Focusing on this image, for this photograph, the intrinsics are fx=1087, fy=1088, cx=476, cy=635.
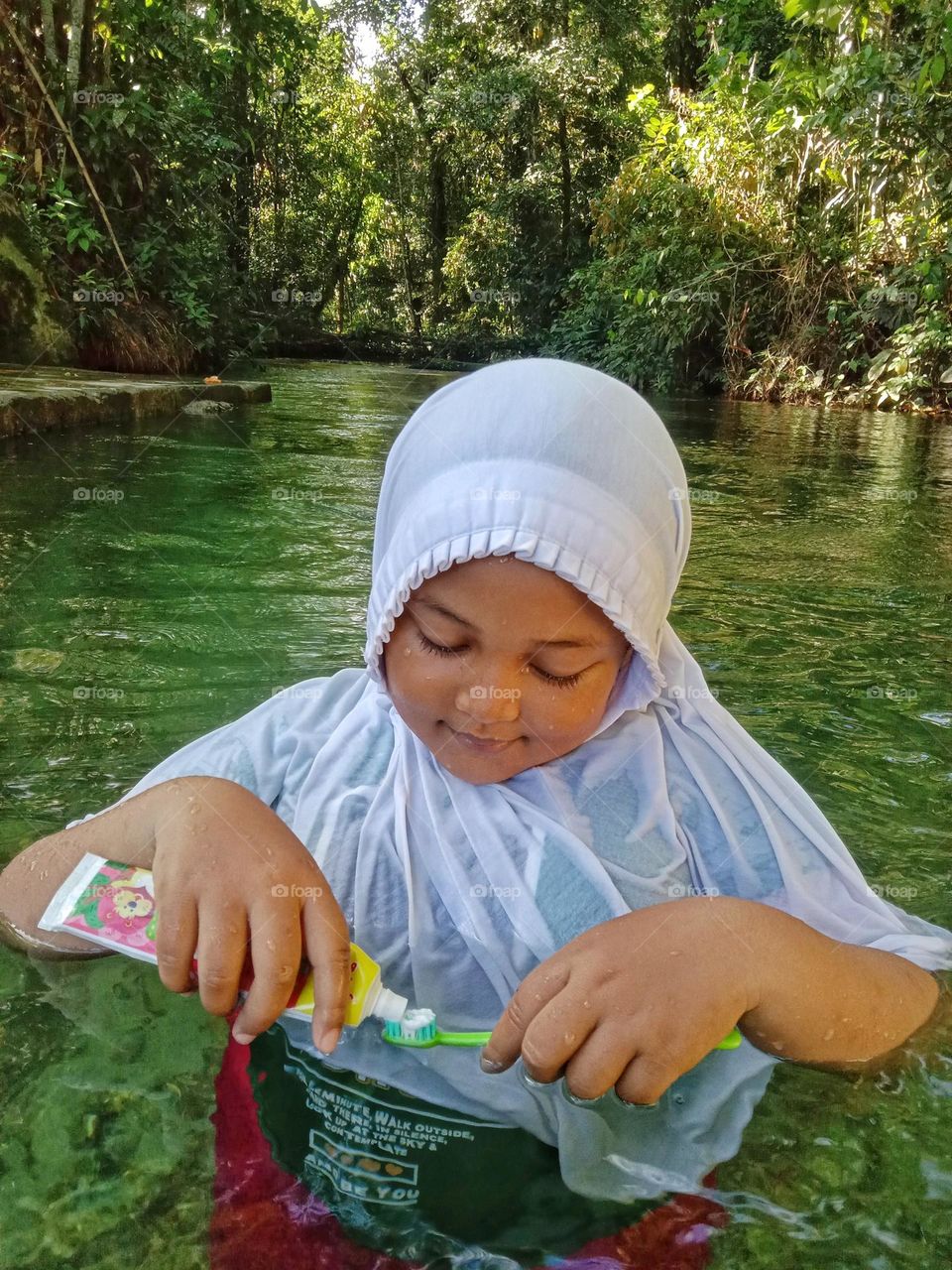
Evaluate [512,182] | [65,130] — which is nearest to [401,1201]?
[65,130]

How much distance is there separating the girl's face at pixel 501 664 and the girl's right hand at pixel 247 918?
0.97ft

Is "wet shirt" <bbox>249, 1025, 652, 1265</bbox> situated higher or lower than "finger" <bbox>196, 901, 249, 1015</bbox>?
lower

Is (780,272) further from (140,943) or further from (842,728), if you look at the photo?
(140,943)

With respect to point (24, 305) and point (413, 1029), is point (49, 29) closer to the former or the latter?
point (24, 305)

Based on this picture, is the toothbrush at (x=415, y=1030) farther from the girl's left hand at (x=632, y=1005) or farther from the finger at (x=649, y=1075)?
the finger at (x=649, y=1075)

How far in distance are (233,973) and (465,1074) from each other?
353mm

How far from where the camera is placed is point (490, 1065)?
133 centimetres

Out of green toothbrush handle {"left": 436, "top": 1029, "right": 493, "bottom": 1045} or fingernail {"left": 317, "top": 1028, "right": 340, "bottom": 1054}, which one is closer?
fingernail {"left": 317, "top": 1028, "right": 340, "bottom": 1054}

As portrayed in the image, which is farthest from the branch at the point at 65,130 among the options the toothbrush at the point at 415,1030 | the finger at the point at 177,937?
the toothbrush at the point at 415,1030

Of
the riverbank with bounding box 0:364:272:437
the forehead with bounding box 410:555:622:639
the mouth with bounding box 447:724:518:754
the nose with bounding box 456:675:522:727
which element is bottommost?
the mouth with bounding box 447:724:518:754

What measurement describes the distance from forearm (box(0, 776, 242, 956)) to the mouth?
1.05ft

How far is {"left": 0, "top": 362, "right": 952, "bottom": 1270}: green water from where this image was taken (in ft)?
4.61

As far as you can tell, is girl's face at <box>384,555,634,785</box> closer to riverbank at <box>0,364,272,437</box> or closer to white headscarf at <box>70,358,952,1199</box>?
white headscarf at <box>70,358,952,1199</box>

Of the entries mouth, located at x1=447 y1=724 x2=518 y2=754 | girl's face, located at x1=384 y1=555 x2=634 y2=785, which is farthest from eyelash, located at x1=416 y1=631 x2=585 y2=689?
mouth, located at x1=447 y1=724 x2=518 y2=754
